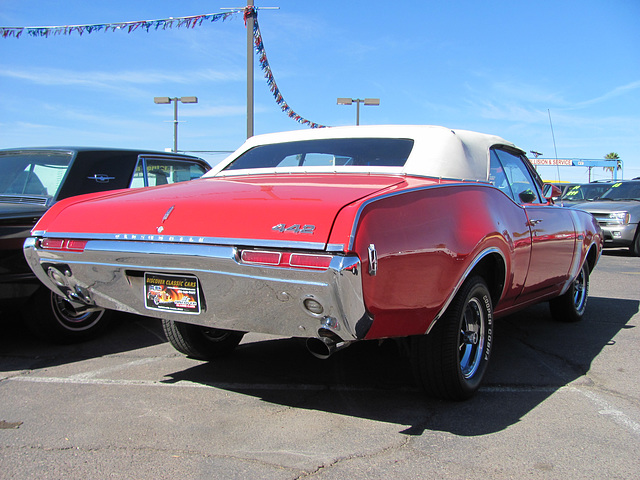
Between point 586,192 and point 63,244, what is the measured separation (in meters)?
13.8

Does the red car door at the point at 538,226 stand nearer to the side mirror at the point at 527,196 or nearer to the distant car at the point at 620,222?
the side mirror at the point at 527,196

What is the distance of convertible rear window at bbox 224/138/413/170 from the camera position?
11.9ft

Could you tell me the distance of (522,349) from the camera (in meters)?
4.45

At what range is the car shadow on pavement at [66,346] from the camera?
13.3 feet

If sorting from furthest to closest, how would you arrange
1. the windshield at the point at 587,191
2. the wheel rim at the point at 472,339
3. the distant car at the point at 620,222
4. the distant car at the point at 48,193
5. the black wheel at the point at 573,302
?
1. the windshield at the point at 587,191
2. the distant car at the point at 620,222
3. the black wheel at the point at 573,302
4. the distant car at the point at 48,193
5. the wheel rim at the point at 472,339

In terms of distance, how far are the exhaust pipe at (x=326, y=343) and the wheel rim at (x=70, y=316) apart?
2254mm

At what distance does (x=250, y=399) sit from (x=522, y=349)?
2.23m

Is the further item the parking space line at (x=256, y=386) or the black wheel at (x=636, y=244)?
the black wheel at (x=636, y=244)

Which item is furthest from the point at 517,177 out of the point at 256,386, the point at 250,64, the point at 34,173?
the point at 250,64

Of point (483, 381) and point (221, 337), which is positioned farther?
point (221, 337)

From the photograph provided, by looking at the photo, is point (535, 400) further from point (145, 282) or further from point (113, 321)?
point (113, 321)

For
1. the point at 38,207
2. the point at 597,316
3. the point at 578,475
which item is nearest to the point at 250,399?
the point at 578,475

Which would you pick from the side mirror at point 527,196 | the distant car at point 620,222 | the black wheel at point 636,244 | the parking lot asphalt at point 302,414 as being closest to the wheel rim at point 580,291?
the parking lot asphalt at point 302,414

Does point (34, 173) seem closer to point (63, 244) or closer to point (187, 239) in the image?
point (63, 244)
